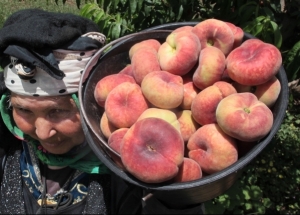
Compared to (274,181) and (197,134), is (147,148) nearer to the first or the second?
(197,134)

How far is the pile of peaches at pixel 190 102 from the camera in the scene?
918 mm

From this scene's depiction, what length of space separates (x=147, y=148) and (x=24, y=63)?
0.43 metres

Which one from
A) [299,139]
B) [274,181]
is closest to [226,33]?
[299,139]

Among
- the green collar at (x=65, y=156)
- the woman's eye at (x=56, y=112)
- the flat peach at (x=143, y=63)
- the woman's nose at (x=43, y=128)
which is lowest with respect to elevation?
the green collar at (x=65, y=156)

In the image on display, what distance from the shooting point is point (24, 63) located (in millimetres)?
1082

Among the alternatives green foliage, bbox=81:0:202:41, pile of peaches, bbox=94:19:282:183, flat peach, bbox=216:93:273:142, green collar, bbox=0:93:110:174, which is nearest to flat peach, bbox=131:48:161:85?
pile of peaches, bbox=94:19:282:183

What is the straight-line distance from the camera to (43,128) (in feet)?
3.91

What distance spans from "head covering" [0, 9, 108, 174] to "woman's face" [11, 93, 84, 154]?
0.03m

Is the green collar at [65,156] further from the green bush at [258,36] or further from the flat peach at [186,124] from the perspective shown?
the green bush at [258,36]

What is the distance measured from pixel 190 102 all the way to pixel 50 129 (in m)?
0.45

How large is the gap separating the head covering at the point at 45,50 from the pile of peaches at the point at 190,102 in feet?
0.33

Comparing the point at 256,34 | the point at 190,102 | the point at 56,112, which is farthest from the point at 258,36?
the point at 56,112

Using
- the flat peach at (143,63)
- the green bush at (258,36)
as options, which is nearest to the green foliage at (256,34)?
the green bush at (258,36)

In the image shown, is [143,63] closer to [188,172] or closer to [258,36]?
[188,172]
